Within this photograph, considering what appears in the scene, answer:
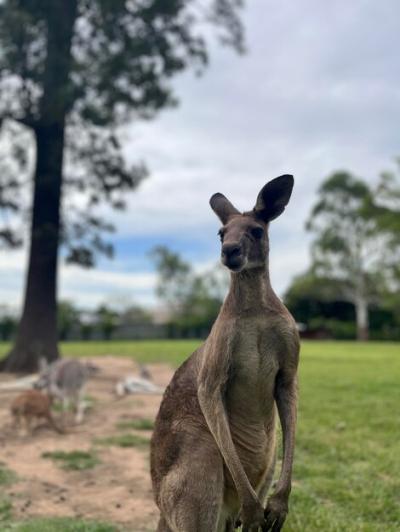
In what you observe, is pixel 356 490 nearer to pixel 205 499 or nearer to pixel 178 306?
pixel 205 499

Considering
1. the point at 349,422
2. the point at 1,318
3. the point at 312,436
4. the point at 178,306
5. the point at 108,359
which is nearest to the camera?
the point at 312,436

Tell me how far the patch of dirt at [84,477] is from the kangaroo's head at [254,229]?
7.38 ft

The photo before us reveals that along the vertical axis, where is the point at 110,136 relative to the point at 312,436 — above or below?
above

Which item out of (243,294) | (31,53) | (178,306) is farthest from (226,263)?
(178,306)

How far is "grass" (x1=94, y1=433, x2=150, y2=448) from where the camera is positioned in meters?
5.87

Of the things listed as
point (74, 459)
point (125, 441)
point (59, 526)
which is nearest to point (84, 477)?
point (74, 459)

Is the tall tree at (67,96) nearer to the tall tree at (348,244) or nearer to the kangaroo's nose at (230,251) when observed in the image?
the kangaroo's nose at (230,251)

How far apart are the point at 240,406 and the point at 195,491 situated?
1.20 feet

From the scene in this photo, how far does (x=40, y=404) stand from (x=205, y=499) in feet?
15.1

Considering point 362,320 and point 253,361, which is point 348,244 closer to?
point 362,320

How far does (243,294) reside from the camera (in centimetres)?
223

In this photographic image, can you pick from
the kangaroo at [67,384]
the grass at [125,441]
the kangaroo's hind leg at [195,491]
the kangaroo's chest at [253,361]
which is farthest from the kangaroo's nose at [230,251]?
the kangaroo at [67,384]

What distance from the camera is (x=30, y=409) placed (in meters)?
6.25

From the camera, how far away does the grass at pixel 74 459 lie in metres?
5.07
